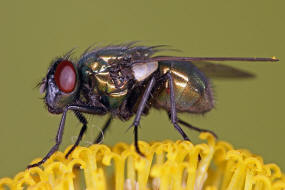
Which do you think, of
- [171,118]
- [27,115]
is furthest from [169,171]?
[27,115]

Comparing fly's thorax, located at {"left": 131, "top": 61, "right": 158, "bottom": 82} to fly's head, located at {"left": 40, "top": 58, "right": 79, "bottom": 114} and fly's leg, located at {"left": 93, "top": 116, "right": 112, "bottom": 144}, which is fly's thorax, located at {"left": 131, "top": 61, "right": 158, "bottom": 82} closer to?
fly's head, located at {"left": 40, "top": 58, "right": 79, "bottom": 114}

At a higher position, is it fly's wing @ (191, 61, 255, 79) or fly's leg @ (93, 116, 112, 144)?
fly's wing @ (191, 61, 255, 79)

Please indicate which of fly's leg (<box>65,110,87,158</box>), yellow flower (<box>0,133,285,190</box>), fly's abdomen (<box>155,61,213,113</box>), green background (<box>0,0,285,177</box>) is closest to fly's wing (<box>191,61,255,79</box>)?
fly's abdomen (<box>155,61,213,113</box>)

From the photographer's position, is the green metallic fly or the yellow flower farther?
the green metallic fly

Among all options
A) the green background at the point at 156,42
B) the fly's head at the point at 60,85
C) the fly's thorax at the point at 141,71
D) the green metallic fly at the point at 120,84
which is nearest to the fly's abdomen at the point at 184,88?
the green metallic fly at the point at 120,84

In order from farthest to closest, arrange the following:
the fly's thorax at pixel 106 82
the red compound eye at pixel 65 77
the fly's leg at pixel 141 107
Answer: the fly's thorax at pixel 106 82, the red compound eye at pixel 65 77, the fly's leg at pixel 141 107

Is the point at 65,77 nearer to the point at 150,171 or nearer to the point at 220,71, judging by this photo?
the point at 150,171

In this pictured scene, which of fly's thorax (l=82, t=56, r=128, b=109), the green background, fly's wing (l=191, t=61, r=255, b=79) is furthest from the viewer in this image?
the green background

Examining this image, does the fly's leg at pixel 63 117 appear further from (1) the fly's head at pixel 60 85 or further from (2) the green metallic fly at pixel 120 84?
(1) the fly's head at pixel 60 85
